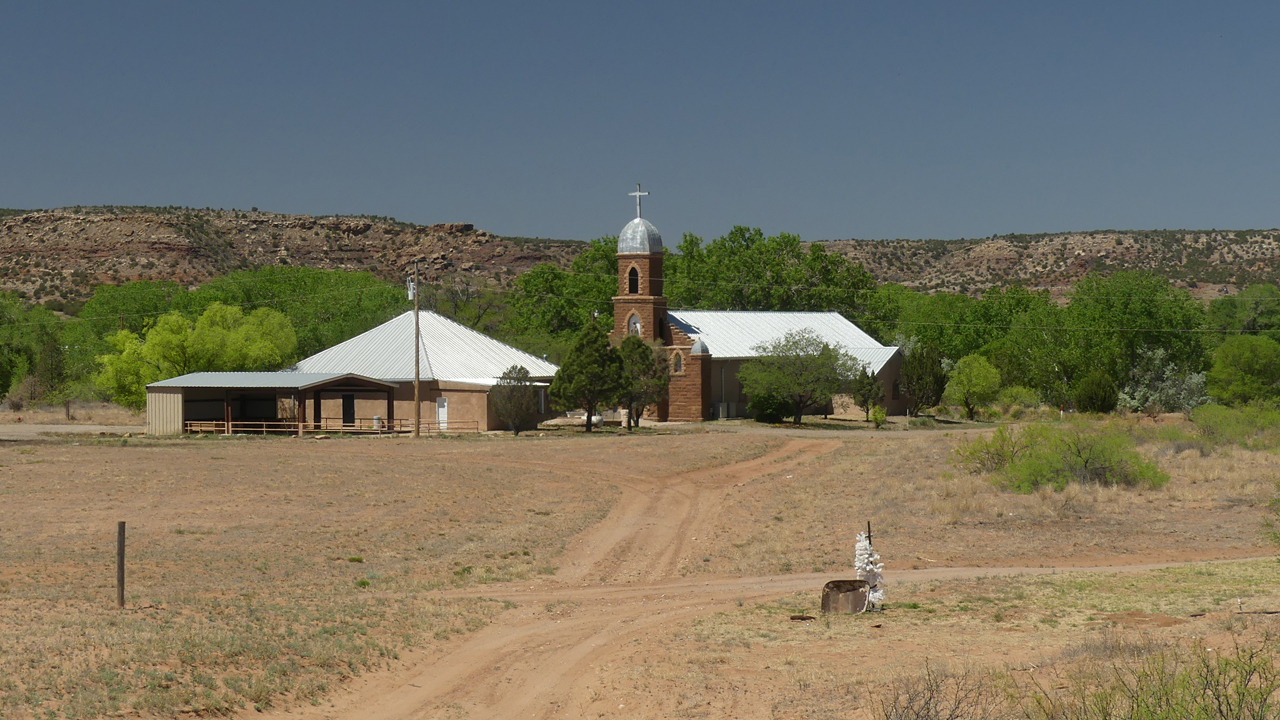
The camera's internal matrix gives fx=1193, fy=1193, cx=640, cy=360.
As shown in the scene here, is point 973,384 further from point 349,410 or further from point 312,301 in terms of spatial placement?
point 312,301

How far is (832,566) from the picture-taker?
70.5 ft

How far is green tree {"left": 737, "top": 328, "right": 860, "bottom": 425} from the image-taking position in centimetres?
5676

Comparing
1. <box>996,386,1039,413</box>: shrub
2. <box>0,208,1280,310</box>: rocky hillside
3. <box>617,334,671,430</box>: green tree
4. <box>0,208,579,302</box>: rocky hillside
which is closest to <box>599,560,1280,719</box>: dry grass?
<box>617,334,671,430</box>: green tree

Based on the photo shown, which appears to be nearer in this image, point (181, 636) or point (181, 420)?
point (181, 636)

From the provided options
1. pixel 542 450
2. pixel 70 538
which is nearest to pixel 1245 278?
pixel 542 450

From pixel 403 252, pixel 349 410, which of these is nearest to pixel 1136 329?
pixel 349 410

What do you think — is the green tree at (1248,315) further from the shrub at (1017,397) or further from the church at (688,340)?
the church at (688,340)

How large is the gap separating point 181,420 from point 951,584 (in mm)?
41370

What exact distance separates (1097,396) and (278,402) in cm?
3815

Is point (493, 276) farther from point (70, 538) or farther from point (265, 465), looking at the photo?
point (70, 538)

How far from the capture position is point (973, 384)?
206 ft

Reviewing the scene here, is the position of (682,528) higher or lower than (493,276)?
lower

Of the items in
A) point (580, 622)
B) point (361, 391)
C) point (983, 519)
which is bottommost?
point (580, 622)

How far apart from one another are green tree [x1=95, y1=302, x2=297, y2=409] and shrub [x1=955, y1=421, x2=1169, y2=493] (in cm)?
4287
